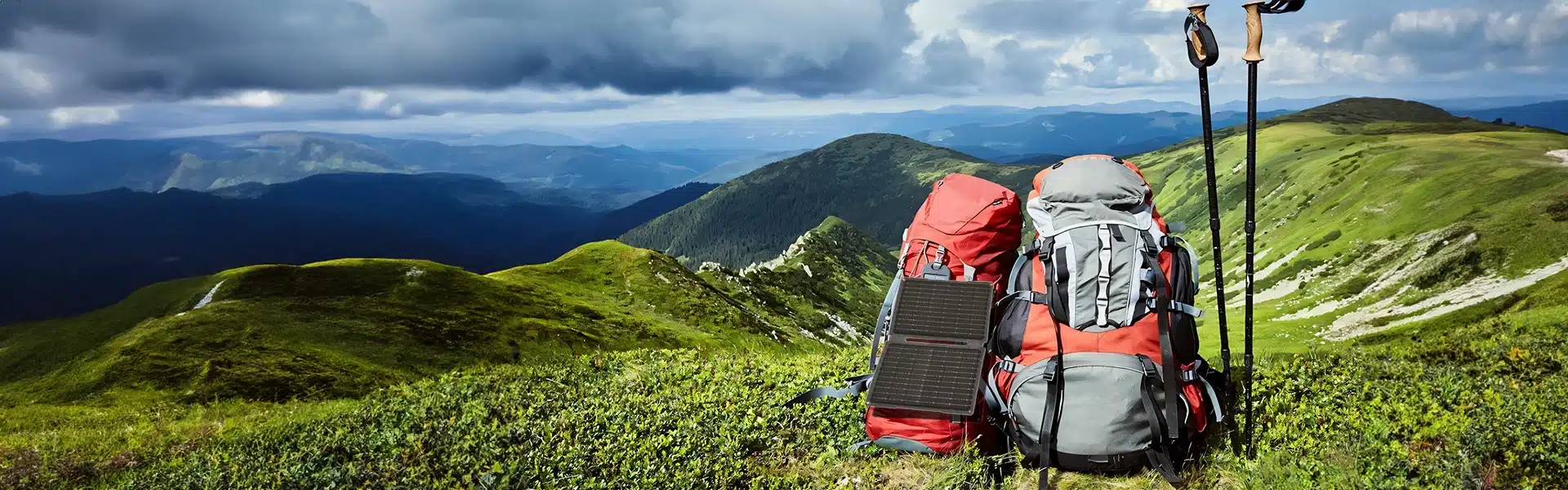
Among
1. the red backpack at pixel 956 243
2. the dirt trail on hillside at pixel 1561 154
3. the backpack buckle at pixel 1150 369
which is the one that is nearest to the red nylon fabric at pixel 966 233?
the red backpack at pixel 956 243

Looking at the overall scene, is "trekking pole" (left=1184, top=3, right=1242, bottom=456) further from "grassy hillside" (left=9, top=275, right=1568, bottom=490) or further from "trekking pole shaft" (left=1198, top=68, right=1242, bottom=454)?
"grassy hillside" (left=9, top=275, right=1568, bottom=490)

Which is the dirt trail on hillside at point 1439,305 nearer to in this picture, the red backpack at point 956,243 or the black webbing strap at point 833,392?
the red backpack at point 956,243

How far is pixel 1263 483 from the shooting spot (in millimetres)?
6570

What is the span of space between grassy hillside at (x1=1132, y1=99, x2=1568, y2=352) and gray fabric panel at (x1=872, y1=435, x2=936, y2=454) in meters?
60.9

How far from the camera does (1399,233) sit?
373 feet

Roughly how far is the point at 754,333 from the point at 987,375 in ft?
325

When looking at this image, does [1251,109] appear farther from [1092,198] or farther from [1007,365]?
[1007,365]

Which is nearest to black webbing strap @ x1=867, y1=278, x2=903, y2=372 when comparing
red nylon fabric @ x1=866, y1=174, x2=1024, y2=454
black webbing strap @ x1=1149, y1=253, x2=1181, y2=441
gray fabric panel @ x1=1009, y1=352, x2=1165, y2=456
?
red nylon fabric @ x1=866, y1=174, x2=1024, y2=454

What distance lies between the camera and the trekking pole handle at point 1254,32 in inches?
266

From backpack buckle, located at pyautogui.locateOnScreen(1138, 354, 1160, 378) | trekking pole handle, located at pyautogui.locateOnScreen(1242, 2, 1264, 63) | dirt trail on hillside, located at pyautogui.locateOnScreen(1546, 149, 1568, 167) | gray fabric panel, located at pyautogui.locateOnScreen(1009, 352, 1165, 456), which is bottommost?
dirt trail on hillside, located at pyautogui.locateOnScreen(1546, 149, 1568, 167)

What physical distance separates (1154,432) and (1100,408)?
542 mm

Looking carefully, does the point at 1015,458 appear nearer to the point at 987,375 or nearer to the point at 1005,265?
the point at 987,375

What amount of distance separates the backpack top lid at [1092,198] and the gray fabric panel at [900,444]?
8.87ft

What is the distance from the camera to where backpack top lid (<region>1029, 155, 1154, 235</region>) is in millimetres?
7879
